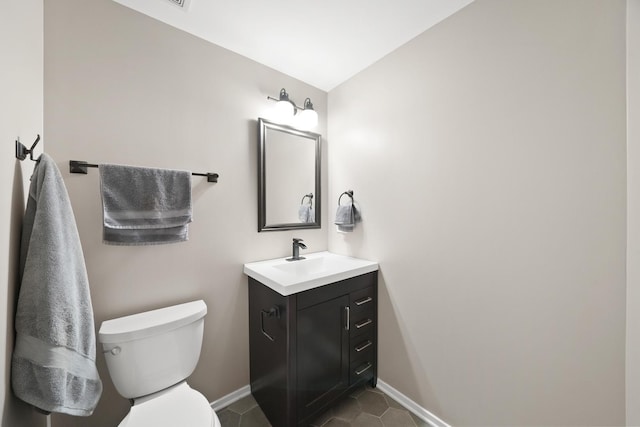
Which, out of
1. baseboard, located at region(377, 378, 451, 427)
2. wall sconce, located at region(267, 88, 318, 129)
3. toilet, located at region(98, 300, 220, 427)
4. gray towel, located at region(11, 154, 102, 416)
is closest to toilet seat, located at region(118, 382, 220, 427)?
toilet, located at region(98, 300, 220, 427)

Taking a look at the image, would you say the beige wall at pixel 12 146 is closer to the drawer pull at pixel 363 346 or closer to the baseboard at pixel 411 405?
the drawer pull at pixel 363 346

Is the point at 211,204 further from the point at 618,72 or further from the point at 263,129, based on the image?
the point at 618,72

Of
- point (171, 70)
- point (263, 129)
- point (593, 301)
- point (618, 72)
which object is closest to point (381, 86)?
point (263, 129)

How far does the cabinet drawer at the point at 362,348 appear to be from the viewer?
159 centimetres

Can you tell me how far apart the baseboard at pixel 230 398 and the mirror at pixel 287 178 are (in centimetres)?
114

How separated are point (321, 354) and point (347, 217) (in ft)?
3.10

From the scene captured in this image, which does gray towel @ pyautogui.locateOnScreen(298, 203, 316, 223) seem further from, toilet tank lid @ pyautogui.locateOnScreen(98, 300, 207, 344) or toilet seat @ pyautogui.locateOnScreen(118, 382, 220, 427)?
toilet seat @ pyautogui.locateOnScreen(118, 382, 220, 427)

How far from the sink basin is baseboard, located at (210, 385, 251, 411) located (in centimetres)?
82

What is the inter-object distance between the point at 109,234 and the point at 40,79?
716 millimetres

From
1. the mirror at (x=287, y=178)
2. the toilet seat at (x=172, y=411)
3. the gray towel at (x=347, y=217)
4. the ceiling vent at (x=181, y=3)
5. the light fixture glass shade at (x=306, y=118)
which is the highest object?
the ceiling vent at (x=181, y=3)

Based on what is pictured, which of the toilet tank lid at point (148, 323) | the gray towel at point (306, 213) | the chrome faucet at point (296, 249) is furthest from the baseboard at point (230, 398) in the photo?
the gray towel at point (306, 213)

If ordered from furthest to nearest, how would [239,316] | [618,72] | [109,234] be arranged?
[239,316]
[109,234]
[618,72]

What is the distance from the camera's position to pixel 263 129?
1.71m

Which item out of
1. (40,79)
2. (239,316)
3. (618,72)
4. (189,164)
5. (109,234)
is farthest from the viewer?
A: (239,316)
